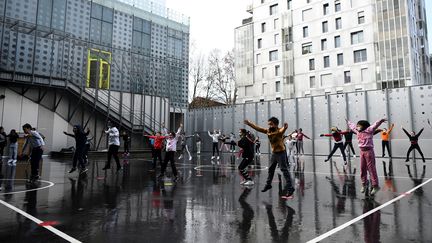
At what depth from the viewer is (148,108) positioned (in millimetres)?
29297

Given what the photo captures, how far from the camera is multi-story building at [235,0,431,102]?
4097cm

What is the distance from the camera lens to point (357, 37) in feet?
146

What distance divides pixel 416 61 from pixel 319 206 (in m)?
45.7

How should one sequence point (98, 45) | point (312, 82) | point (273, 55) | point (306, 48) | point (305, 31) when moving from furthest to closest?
point (273, 55) < point (305, 31) < point (306, 48) < point (312, 82) < point (98, 45)

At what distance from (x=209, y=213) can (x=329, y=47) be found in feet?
151

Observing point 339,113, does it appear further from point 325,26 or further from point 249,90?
point 249,90

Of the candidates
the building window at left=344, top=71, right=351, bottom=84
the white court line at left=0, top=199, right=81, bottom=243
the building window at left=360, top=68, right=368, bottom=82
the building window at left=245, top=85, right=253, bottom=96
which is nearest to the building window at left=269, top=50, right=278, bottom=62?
the building window at left=245, top=85, right=253, bottom=96

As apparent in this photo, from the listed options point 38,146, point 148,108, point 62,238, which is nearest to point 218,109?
point 148,108

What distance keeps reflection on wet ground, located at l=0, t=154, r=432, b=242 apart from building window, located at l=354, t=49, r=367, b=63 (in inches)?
1508

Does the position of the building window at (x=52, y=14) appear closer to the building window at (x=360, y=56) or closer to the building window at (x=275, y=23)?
the building window at (x=275, y=23)

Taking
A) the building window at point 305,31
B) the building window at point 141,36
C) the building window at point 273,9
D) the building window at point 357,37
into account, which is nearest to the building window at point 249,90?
the building window at point 305,31

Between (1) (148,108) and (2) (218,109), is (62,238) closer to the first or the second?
(1) (148,108)

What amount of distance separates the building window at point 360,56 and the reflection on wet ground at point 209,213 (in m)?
38.3

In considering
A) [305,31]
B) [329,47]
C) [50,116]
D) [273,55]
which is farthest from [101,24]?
[329,47]
